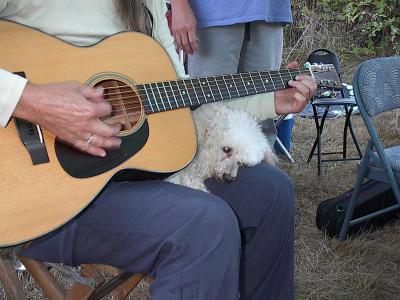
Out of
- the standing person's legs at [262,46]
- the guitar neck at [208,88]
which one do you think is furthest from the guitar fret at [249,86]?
the standing person's legs at [262,46]

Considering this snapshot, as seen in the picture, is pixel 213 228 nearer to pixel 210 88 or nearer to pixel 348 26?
pixel 210 88

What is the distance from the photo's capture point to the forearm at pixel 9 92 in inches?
39.9

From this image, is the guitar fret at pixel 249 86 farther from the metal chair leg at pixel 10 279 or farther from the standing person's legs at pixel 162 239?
the metal chair leg at pixel 10 279

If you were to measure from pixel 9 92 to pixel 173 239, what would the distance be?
1.51ft

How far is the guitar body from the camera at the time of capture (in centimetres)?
104

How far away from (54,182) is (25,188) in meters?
0.06

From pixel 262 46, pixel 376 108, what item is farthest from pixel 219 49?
pixel 376 108

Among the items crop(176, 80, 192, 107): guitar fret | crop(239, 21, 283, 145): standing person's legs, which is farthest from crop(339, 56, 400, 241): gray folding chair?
crop(176, 80, 192, 107): guitar fret

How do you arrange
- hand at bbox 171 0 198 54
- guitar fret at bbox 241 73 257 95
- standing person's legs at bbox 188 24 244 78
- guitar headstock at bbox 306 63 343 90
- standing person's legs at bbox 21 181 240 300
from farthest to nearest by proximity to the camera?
standing person's legs at bbox 188 24 244 78, hand at bbox 171 0 198 54, guitar headstock at bbox 306 63 343 90, guitar fret at bbox 241 73 257 95, standing person's legs at bbox 21 181 240 300

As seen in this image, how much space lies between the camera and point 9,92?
1.02m

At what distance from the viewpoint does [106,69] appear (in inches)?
49.5

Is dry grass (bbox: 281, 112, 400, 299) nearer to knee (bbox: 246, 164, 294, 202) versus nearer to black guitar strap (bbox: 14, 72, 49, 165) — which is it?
knee (bbox: 246, 164, 294, 202)

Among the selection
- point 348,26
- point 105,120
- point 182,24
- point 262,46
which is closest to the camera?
point 105,120

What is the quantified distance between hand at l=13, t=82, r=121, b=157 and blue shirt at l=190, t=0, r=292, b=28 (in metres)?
1.20
